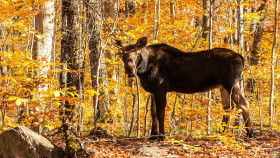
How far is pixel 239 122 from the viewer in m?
9.41

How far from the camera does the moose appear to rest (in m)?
6.29

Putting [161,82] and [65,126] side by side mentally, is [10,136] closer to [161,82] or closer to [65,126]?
[65,126]

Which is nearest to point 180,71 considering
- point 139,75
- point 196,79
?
point 196,79

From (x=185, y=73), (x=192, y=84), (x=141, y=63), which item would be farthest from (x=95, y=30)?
(x=192, y=84)

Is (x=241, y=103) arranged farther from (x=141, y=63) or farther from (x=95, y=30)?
(x=95, y=30)

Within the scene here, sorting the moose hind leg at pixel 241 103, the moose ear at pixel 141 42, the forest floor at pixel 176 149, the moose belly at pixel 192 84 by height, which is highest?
the moose ear at pixel 141 42

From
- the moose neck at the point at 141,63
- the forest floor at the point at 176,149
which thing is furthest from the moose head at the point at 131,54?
the forest floor at the point at 176,149

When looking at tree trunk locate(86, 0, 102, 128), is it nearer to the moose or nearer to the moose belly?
the moose

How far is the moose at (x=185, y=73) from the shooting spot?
629cm

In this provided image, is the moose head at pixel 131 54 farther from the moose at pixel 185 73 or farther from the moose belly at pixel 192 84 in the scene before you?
the moose belly at pixel 192 84

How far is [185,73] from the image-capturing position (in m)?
6.60

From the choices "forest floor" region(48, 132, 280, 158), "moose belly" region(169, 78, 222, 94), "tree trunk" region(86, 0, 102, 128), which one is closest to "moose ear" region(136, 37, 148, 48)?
"tree trunk" region(86, 0, 102, 128)

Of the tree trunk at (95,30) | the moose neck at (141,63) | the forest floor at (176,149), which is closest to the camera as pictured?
the forest floor at (176,149)

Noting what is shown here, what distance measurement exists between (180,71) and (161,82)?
63 centimetres
